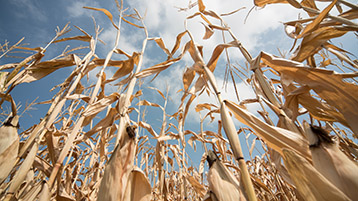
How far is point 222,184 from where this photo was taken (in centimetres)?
52

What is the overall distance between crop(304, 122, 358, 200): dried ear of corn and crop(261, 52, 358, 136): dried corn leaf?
24 cm

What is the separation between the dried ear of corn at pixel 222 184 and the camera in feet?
1.65

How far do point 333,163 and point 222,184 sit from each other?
29cm

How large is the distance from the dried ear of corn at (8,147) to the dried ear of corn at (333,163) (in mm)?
1142

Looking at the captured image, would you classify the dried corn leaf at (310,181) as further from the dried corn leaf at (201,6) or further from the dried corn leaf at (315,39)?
the dried corn leaf at (201,6)

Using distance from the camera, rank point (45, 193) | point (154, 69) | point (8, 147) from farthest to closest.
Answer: point (154, 69), point (8, 147), point (45, 193)

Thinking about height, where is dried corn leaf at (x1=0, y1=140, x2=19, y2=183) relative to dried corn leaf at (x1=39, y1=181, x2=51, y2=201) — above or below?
above

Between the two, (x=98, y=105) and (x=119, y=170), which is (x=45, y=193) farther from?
(x=98, y=105)

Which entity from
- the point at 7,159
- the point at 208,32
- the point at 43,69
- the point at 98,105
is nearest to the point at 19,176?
the point at 7,159

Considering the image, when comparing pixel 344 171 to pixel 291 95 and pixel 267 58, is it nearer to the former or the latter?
pixel 291 95

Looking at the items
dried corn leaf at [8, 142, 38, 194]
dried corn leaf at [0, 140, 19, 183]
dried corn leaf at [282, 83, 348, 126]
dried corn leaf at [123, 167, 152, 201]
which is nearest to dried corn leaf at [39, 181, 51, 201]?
dried corn leaf at [8, 142, 38, 194]

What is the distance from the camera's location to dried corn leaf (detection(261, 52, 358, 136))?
57cm

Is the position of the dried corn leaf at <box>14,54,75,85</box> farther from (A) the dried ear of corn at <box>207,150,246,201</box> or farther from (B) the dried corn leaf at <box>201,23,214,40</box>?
(A) the dried ear of corn at <box>207,150,246,201</box>

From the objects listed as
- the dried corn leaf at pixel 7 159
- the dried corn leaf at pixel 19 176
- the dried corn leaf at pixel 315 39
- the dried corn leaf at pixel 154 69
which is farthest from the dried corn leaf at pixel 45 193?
the dried corn leaf at pixel 315 39
